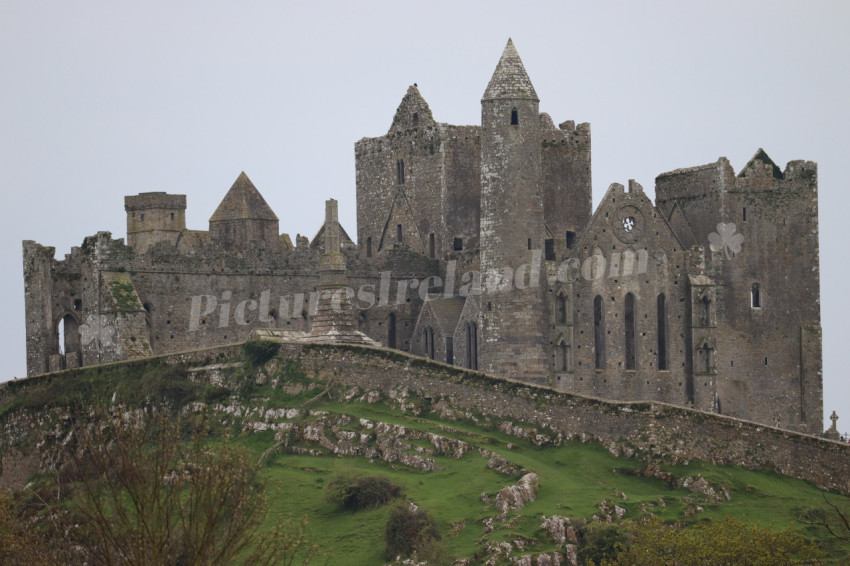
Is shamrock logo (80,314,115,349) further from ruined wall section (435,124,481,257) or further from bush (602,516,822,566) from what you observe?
bush (602,516,822,566)

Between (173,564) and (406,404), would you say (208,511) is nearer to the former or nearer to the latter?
(173,564)

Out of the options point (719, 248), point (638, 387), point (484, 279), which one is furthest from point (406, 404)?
point (719, 248)

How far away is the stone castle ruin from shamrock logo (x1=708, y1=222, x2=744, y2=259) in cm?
6

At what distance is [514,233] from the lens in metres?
74.4

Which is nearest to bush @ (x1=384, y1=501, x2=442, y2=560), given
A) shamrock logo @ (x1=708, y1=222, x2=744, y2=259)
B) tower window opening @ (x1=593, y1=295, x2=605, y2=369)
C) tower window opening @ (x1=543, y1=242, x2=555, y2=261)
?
tower window opening @ (x1=543, y1=242, x2=555, y2=261)

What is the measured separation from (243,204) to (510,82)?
18148mm

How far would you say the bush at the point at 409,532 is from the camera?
179 feet

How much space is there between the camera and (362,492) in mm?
58594

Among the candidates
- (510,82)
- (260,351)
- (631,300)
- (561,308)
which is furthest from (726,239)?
(260,351)

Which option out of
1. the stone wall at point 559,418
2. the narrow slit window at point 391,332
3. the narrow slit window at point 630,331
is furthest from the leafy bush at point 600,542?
the narrow slit window at point 391,332

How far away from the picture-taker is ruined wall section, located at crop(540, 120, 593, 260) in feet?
268

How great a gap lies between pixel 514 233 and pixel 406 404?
1142cm

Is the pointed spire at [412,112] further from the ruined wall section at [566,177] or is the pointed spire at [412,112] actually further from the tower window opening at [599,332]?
the tower window opening at [599,332]

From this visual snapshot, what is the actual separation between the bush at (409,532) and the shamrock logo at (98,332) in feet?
66.4
